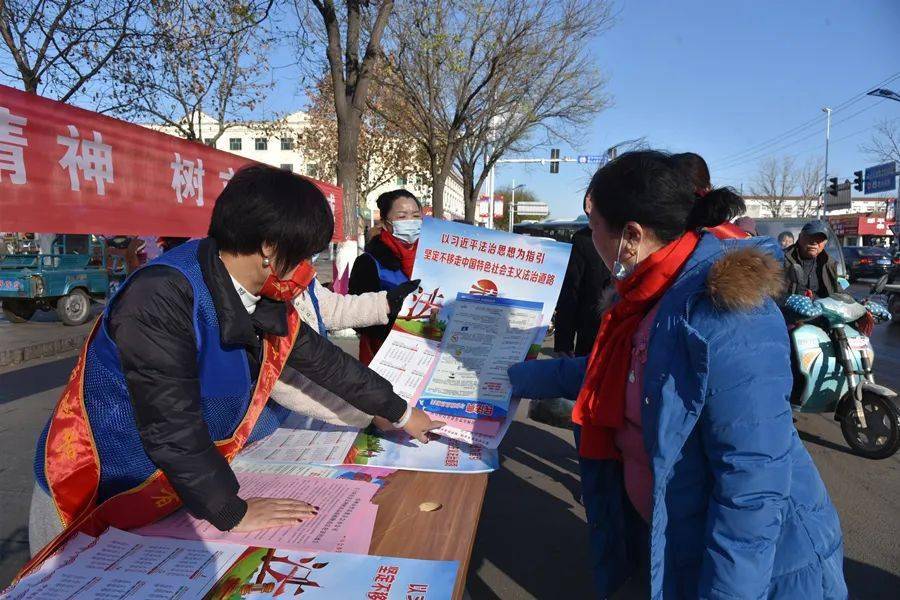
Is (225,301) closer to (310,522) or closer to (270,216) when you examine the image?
(270,216)

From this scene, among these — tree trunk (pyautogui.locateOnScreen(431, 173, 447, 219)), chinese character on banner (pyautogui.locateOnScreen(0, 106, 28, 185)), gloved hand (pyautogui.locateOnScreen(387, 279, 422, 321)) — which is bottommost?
gloved hand (pyautogui.locateOnScreen(387, 279, 422, 321))

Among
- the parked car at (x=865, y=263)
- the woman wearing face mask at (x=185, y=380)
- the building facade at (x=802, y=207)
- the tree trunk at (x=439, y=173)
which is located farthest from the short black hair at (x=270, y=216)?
the building facade at (x=802, y=207)

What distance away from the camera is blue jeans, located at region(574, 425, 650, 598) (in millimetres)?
1553

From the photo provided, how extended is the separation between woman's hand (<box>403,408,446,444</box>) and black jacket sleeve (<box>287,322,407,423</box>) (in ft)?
0.13

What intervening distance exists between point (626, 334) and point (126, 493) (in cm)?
113

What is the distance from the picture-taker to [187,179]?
4879 mm

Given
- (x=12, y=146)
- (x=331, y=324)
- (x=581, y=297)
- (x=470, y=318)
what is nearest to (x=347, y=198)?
(x=581, y=297)

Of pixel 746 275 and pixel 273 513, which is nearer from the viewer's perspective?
pixel 746 275

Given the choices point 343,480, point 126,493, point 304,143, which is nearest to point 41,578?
point 126,493

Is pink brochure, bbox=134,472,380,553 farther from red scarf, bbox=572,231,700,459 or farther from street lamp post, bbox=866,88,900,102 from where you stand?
street lamp post, bbox=866,88,900,102

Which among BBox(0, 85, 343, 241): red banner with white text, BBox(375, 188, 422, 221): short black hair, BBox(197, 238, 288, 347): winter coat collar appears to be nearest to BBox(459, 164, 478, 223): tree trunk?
BBox(0, 85, 343, 241): red banner with white text

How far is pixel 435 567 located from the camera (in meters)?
1.08

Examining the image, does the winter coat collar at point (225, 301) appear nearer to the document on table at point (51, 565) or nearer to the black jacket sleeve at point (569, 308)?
the document on table at point (51, 565)

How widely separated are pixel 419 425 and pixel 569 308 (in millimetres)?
2486
